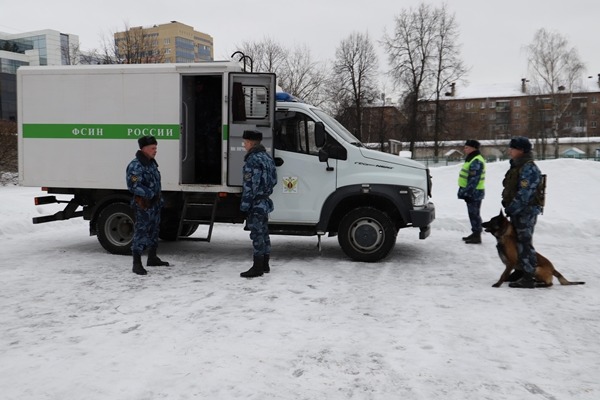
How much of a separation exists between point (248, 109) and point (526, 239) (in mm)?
4286

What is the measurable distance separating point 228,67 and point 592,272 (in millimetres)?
Result: 6113

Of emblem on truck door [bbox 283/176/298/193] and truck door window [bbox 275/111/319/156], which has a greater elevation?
truck door window [bbox 275/111/319/156]

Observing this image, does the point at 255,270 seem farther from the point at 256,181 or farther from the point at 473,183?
the point at 473,183

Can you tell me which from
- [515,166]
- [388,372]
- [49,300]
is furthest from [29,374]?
[515,166]

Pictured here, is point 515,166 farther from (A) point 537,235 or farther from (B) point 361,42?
(B) point 361,42

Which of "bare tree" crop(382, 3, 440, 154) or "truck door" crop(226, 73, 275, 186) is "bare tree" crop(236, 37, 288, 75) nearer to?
"bare tree" crop(382, 3, 440, 154)

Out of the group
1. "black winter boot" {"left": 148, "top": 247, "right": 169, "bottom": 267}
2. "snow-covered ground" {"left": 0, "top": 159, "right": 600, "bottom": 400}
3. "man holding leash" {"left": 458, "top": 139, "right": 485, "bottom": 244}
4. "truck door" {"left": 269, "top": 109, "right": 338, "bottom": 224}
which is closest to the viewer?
"snow-covered ground" {"left": 0, "top": 159, "right": 600, "bottom": 400}

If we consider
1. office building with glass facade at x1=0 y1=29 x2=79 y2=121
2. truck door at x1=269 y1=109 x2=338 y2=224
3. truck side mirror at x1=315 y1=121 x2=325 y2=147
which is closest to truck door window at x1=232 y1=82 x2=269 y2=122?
truck door at x1=269 y1=109 x2=338 y2=224

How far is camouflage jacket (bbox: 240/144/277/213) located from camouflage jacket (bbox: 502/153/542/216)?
306 centimetres

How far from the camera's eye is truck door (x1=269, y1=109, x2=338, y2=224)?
7684 mm

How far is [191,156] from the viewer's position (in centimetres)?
844

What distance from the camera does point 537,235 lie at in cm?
Answer: 1071

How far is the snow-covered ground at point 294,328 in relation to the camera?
354cm

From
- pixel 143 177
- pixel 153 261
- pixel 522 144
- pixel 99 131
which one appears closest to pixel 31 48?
pixel 99 131
